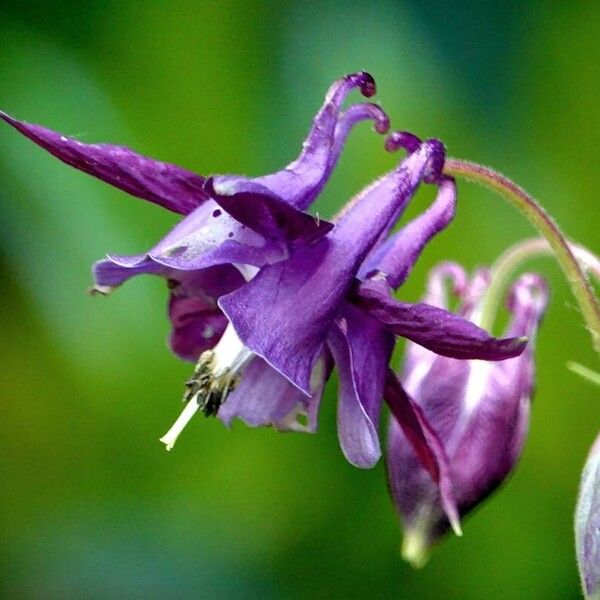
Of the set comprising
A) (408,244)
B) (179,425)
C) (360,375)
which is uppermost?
(408,244)

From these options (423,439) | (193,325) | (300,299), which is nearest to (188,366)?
(193,325)

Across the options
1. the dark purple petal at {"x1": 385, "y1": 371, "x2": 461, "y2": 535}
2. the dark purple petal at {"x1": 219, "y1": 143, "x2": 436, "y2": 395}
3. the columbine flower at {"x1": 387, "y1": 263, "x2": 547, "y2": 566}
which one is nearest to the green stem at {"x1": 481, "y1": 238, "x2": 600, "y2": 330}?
the columbine flower at {"x1": 387, "y1": 263, "x2": 547, "y2": 566}

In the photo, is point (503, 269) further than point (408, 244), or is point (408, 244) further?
point (503, 269)

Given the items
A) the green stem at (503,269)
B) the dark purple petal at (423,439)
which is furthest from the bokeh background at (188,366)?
the dark purple petal at (423,439)

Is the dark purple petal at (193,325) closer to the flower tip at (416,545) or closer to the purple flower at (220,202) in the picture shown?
the purple flower at (220,202)

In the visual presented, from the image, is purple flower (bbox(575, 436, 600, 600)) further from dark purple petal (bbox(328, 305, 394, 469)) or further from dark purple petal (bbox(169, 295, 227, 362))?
dark purple petal (bbox(169, 295, 227, 362))

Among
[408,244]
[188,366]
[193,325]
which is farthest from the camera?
[188,366]

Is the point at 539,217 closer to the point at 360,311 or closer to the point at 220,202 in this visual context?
the point at 360,311

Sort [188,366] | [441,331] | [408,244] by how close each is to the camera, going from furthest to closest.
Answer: [188,366], [408,244], [441,331]
